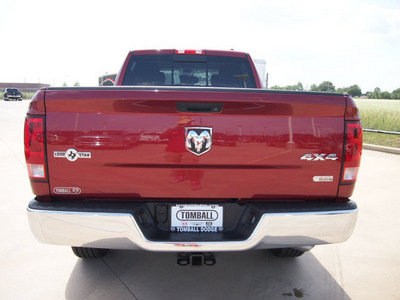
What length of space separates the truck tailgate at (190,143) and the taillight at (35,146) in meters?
0.05

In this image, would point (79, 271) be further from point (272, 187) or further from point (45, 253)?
point (272, 187)

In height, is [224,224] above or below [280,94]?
below

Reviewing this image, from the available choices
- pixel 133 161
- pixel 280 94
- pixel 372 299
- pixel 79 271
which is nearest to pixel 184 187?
pixel 133 161

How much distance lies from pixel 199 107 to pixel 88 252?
171cm

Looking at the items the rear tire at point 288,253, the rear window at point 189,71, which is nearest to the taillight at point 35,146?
the rear window at point 189,71

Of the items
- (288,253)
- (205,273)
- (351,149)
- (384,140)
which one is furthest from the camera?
(384,140)

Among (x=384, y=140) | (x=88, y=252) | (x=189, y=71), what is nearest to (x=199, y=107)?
(x=88, y=252)

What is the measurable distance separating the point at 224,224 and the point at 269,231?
0.31 m

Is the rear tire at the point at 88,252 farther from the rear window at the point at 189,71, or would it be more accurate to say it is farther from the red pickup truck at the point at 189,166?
the rear window at the point at 189,71

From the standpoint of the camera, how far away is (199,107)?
191 centimetres

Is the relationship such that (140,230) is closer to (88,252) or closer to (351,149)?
(88,252)

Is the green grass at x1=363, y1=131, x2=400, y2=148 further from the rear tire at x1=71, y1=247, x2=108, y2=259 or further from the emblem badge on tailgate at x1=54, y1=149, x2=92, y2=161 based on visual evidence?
the emblem badge on tailgate at x1=54, y1=149, x2=92, y2=161

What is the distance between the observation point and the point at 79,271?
8.59 feet

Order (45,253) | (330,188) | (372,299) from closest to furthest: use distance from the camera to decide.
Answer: (330,188) → (372,299) → (45,253)
